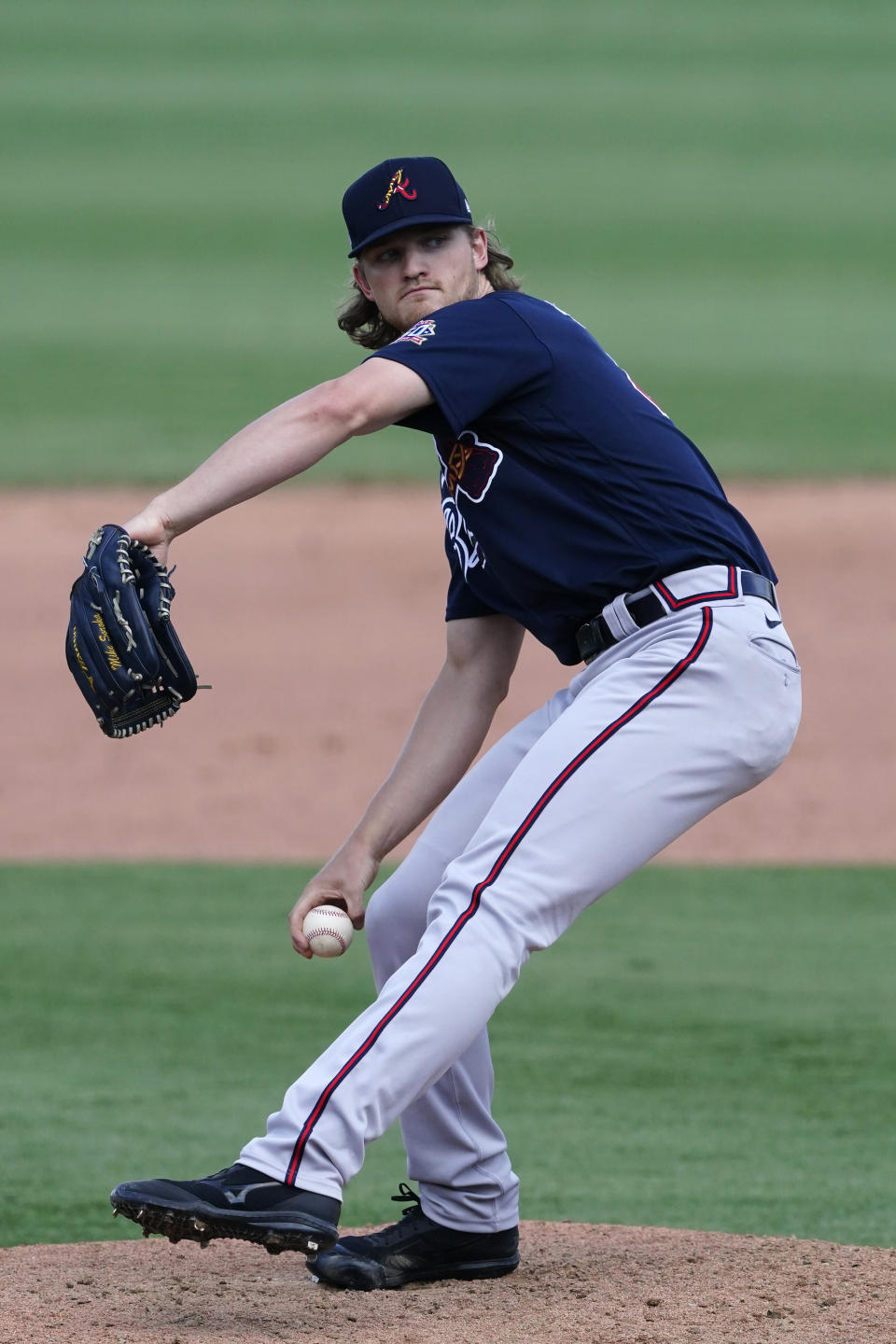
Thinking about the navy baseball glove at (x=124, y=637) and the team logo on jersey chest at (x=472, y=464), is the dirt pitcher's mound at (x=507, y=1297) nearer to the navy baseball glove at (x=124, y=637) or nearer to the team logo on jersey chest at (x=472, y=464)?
the navy baseball glove at (x=124, y=637)

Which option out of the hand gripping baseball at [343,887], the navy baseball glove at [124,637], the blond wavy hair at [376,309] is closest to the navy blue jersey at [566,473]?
the blond wavy hair at [376,309]

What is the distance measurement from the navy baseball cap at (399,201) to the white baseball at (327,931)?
1221 millimetres

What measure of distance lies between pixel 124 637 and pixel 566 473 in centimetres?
80

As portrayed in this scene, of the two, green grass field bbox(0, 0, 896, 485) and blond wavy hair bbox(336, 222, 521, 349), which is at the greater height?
green grass field bbox(0, 0, 896, 485)

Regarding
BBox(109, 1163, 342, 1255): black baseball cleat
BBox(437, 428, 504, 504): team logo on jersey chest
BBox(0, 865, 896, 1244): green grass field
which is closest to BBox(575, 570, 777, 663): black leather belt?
BBox(437, 428, 504, 504): team logo on jersey chest

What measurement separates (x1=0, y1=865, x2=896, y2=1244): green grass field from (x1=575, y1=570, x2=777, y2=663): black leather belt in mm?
1556

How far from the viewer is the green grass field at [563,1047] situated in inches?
176

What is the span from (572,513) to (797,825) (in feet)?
20.6

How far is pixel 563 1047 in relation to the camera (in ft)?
18.6

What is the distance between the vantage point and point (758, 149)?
26891 millimetres

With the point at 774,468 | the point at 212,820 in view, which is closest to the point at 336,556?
the point at 774,468

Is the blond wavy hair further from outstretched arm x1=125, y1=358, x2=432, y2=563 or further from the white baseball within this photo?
the white baseball

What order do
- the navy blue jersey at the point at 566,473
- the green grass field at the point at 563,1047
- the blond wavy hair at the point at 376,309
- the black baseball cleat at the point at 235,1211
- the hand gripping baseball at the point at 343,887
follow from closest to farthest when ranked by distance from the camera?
the black baseball cleat at the point at 235,1211, the navy blue jersey at the point at 566,473, the hand gripping baseball at the point at 343,887, the blond wavy hair at the point at 376,309, the green grass field at the point at 563,1047

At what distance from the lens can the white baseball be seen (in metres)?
3.43
